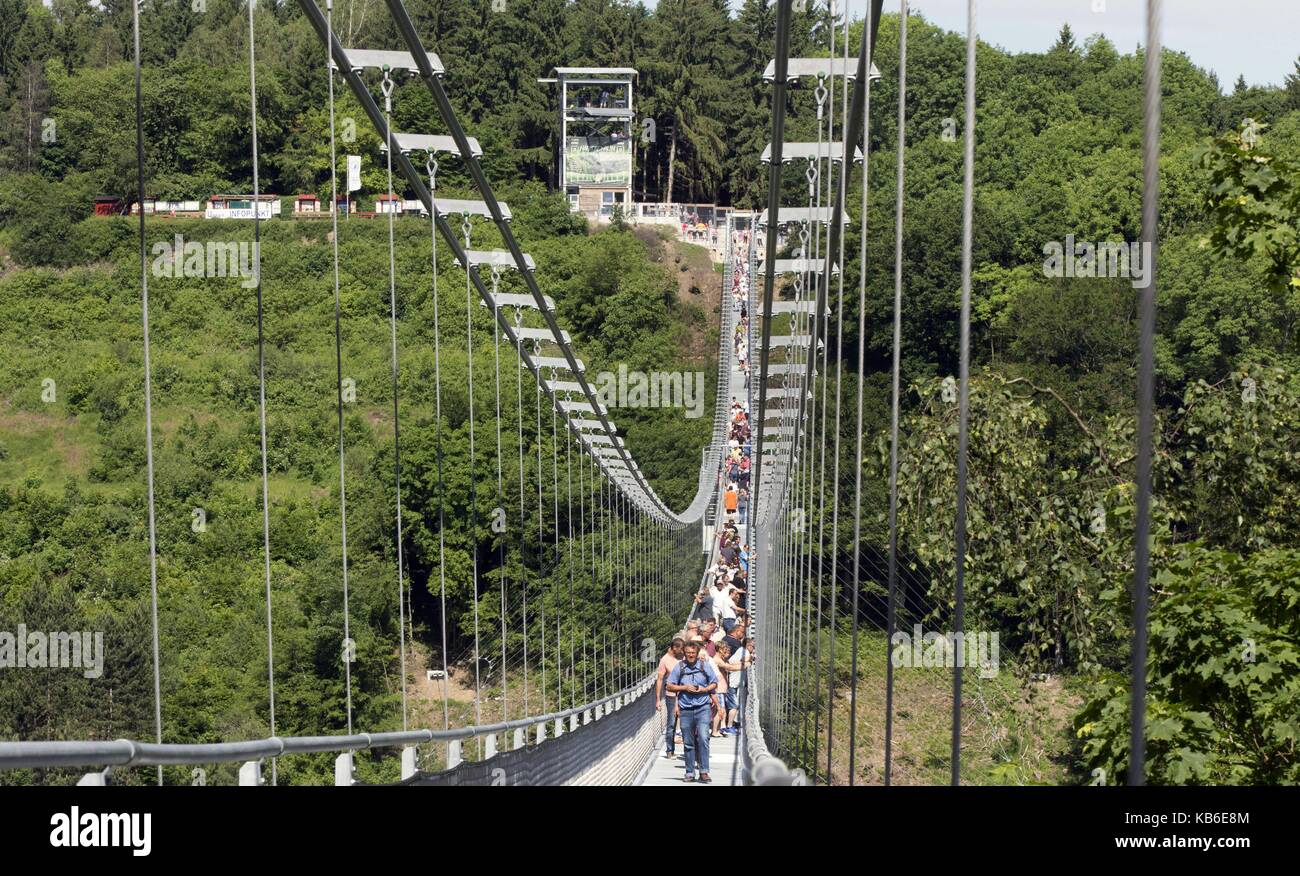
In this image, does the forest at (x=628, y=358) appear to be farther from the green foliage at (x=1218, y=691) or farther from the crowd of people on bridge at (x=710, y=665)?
the crowd of people on bridge at (x=710, y=665)

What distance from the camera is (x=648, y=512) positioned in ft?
99.6

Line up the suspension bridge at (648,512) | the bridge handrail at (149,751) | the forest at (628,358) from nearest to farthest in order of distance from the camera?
the bridge handrail at (149,751) → the suspension bridge at (648,512) → the forest at (628,358)

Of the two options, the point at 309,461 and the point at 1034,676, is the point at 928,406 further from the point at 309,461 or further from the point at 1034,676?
the point at 309,461

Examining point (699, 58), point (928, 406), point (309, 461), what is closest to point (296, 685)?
point (309, 461)

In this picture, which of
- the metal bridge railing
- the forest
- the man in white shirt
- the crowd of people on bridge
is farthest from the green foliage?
the man in white shirt

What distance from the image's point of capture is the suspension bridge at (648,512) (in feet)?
15.4

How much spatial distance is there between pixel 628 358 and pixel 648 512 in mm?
26196

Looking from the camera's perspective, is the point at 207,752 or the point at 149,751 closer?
the point at 149,751

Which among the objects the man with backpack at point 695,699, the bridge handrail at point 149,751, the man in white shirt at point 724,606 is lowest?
the man in white shirt at point 724,606

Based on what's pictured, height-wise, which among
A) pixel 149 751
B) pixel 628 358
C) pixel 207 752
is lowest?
pixel 628 358

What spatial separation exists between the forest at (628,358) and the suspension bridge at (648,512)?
993 millimetres

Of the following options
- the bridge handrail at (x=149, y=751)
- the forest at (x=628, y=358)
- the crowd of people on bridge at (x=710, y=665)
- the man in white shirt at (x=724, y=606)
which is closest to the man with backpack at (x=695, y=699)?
the crowd of people on bridge at (x=710, y=665)

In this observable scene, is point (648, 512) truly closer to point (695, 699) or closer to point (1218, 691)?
point (695, 699)

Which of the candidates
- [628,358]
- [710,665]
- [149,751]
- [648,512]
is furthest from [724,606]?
[628,358]
